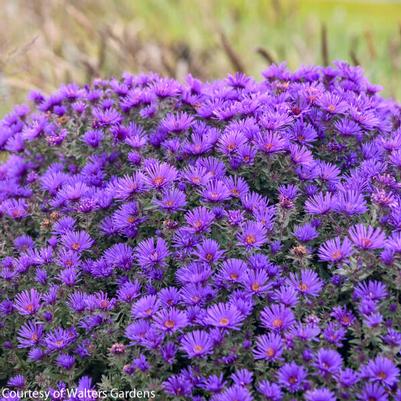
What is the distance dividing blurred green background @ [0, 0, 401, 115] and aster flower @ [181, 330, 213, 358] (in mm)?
1794

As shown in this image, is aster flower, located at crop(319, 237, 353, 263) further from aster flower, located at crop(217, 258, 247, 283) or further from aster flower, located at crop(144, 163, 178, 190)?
aster flower, located at crop(144, 163, 178, 190)

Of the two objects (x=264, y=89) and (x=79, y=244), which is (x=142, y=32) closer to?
(x=264, y=89)

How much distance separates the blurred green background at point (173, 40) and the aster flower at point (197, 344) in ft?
5.89

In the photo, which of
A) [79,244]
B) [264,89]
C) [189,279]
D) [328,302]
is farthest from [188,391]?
[264,89]

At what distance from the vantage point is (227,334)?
156 centimetres

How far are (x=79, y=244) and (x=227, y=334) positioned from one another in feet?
1.71

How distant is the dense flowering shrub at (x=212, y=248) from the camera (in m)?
1.54

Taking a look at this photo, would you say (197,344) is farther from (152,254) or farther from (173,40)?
(173,40)

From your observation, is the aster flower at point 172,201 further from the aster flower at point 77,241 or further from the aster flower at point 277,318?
the aster flower at point 277,318

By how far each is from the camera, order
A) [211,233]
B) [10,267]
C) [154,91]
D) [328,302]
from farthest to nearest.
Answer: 1. [154,91]
2. [10,267]
3. [211,233]
4. [328,302]

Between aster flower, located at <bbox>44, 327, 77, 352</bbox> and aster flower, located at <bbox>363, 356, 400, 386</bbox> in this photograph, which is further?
aster flower, located at <bbox>44, 327, 77, 352</bbox>

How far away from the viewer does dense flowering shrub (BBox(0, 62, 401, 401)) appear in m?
1.54

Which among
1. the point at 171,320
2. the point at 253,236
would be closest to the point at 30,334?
the point at 171,320

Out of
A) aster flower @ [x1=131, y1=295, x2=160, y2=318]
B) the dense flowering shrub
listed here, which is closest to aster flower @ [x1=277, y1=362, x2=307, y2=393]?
the dense flowering shrub
